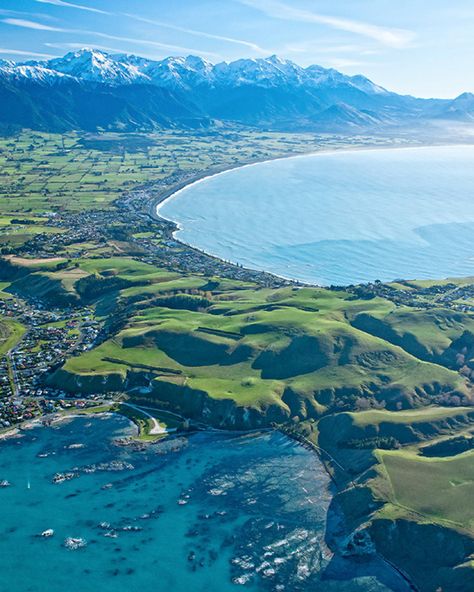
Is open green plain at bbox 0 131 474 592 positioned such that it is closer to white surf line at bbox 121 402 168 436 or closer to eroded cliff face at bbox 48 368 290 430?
eroded cliff face at bbox 48 368 290 430

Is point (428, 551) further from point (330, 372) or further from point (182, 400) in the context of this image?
point (182, 400)

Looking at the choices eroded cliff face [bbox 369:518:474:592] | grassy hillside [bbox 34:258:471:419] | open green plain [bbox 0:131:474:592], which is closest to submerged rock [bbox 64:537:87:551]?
open green plain [bbox 0:131:474:592]

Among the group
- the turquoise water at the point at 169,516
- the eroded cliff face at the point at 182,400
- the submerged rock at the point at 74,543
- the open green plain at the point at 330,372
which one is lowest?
the submerged rock at the point at 74,543

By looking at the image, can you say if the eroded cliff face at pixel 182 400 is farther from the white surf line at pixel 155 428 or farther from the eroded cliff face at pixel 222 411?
the white surf line at pixel 155 428

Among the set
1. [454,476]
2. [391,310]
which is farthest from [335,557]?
[391,310]

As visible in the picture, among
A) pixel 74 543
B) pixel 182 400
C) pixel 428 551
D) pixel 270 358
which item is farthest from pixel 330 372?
pixel 74 543

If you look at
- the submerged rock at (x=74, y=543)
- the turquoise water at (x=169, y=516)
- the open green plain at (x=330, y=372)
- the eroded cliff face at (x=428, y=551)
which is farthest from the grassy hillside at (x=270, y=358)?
the submerged rock at (x=74, y=543)
